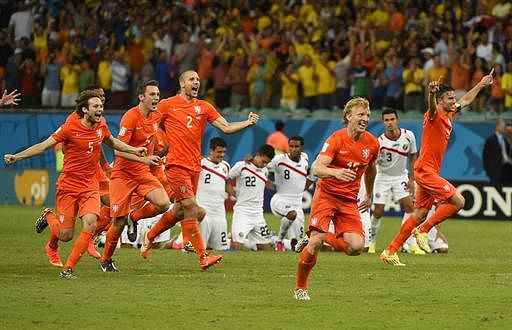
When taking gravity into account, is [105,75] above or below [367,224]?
above

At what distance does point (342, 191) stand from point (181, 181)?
3639 millimetres

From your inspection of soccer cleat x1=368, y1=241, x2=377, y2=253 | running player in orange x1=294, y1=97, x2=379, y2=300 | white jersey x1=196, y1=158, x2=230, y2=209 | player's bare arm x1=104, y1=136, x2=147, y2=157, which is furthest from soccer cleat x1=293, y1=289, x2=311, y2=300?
white jersey x1=196, y1=158, x2=230, y2=209

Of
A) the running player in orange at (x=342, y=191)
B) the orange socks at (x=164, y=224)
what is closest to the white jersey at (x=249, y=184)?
the orange socks at (x=164, y=224)

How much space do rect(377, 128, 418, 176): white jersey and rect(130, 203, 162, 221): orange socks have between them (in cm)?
502

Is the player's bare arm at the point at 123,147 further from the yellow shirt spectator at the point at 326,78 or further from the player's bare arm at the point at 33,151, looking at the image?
the yellow shirt spectator at the point at 326,78

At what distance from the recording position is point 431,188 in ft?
57.7

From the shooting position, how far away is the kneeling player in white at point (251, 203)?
832 inches

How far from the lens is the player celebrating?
20.7 m

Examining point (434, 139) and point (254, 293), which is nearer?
point (254, 293)

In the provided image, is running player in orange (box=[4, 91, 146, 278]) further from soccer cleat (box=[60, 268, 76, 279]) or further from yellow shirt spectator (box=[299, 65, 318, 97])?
yellow shirt spectator (box=[299, 65, 318, 97])

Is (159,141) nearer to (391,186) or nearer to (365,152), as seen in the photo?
(391,186)

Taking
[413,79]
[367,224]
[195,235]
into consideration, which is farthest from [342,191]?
[413,79]

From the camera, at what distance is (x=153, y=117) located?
16.8 metres

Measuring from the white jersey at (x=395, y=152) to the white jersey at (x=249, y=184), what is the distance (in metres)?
2.01
